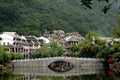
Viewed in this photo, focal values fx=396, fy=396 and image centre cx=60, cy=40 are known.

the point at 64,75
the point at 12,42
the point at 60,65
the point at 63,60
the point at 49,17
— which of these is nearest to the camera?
the point at 64,75

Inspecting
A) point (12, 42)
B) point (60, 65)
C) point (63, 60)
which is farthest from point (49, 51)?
point (63, 60)

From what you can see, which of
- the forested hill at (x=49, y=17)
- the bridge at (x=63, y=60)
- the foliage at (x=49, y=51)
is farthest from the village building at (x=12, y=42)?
the bridge at (x=63, y=60)

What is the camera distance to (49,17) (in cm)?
9400

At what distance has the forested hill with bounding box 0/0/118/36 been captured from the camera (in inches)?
3118

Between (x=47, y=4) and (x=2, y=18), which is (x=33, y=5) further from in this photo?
(x=2, y=18)

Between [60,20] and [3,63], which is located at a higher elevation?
[60,20]

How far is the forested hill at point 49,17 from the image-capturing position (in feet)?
260

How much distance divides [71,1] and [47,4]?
16.0 m

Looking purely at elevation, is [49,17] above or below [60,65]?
above

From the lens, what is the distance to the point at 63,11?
10231 cm

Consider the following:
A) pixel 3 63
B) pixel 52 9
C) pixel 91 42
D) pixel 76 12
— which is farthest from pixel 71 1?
pixel 3 63

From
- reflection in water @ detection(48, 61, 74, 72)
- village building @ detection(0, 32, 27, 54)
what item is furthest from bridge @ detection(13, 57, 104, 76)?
village building @ detection(0, 32, 27, 54)

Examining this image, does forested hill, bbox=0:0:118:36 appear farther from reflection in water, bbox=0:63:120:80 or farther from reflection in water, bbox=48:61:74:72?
reflection in water, bbox=0:63:120:80

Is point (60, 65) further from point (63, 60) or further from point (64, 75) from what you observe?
point (64, 75)
